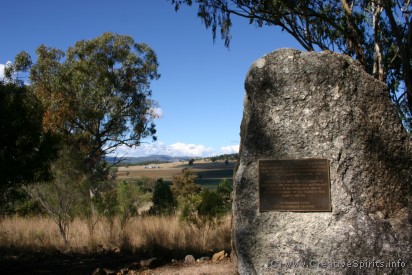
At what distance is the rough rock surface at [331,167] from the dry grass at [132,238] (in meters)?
3.78

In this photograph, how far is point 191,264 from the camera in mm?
7102

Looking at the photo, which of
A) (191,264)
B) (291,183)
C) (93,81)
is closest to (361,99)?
(291,183)

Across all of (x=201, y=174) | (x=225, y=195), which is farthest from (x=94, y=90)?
(x=201, y=174)

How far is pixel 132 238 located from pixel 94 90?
12557 mm

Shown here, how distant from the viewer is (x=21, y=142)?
23.5 ft

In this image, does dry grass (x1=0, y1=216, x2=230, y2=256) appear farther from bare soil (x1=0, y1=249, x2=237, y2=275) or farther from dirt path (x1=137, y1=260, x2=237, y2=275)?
dirt path (x1=137, y1=260, x2=237, y2=275)

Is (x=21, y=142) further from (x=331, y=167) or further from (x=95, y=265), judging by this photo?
(x=331, y=167)

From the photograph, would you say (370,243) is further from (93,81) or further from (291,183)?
(93,81)

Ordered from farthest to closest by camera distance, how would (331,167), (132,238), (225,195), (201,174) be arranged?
(201,174), (225,195), (132,238), (331,167)

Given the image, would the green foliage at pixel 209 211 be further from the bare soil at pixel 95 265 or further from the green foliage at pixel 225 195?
the bare soil at pixel 95 265

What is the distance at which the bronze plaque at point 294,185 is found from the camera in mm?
4582

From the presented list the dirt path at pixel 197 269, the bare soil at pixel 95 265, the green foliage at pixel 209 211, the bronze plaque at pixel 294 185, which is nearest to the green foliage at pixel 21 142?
the bare soil at pixel 95 265

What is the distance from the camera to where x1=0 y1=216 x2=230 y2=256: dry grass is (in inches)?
336

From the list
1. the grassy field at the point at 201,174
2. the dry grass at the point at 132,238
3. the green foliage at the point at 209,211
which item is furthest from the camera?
the grassy field at the point at 201,174
